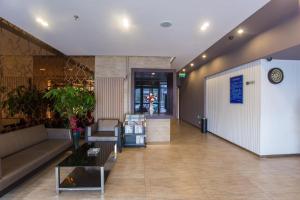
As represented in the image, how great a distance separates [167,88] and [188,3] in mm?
4101

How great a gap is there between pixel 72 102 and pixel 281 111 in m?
5.35

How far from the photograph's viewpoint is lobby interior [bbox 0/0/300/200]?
11.5 ft

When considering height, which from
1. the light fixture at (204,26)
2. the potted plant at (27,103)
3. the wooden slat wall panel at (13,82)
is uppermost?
the light fixture at (204,26)

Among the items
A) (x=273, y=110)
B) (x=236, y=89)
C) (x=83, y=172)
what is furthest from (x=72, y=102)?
(x=273, y=110)

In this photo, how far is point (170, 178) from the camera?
397 centimetres

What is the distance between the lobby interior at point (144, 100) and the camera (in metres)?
3.51

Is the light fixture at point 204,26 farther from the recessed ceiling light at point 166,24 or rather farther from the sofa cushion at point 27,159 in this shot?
the sofa cushion at point 27,159

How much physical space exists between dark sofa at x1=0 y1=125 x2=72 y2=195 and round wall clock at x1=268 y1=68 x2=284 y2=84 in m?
5.17

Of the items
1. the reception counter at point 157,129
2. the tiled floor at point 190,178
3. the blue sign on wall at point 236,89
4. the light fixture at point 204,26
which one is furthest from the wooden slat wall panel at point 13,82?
the blue sign on wall at point 236,89

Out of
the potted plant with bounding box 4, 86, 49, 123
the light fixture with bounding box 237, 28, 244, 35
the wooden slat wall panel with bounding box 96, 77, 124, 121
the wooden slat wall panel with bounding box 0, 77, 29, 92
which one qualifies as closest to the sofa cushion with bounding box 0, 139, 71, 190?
the potted plant with bounding box 4, 86, 49, 123

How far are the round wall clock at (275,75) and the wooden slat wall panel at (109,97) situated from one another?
4136 millimetres

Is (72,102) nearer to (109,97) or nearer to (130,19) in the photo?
(109,97)

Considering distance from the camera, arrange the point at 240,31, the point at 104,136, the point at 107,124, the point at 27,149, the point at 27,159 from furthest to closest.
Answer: the point at 107,124 < the point at 104,136 < the point at 240,31 < the point at 27,149 < the point at 27,159

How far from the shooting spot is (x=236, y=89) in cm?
661
